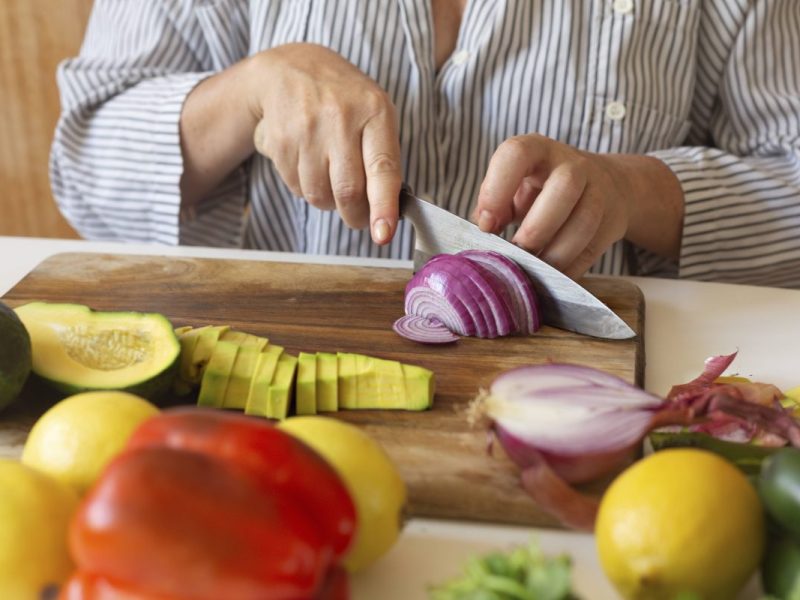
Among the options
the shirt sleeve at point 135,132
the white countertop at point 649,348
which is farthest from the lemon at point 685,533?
the shirt sleeve at point 135,132

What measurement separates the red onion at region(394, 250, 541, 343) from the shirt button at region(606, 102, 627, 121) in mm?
484

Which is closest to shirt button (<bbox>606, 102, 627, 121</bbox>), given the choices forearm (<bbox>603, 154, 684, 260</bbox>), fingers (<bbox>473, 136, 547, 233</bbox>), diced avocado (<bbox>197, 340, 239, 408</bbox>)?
forearm (<bbox>603, 154, 684, 260</bbox>)

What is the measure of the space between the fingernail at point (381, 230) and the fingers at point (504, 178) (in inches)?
4.9

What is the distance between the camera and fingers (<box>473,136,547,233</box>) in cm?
125

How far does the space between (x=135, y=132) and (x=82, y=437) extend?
98 cm

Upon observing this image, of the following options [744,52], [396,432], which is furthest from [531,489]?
[744,52]

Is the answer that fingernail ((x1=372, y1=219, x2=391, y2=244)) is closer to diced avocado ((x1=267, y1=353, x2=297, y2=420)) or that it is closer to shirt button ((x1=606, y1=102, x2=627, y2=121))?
diced avocado ((x1=267, y1=353, x2=297, y2=420))

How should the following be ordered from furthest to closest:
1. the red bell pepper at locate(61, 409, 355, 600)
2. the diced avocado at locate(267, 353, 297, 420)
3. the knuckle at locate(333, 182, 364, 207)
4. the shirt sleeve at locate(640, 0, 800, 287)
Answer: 1. the shirt sleeve at locate(640, 0, 800, 287)
2. the knuckle at locate(333, 182, 364, 207)
3. the diced avocado at locate(267, 353, 297, 420)
4. the red bell pepper at locate(61, 409, 355, 600)

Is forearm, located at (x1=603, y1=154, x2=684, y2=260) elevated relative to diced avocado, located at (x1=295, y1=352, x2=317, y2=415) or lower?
elevated

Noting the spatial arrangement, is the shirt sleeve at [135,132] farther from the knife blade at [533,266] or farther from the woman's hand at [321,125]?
the knife blade at [533,266]

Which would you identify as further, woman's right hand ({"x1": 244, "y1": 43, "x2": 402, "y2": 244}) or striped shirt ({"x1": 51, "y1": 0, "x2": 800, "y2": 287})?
striped shirt ({"x1": 51, "y1": 0, "x2": 800, "y2": 287})

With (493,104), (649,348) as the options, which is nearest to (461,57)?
(493,104)

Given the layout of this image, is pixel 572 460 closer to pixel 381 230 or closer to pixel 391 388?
pixel 391 388

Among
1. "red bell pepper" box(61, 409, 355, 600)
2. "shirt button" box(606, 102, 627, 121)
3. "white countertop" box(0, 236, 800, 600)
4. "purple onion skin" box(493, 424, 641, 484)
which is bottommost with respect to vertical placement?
"white countertop" box(0, 236, 800, 600)
